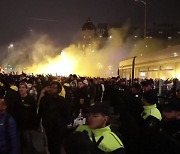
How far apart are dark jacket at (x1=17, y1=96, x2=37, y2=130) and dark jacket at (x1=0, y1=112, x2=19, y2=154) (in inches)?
62.7

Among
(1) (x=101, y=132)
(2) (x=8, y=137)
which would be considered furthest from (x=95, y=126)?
(2) (x=8, y=137)

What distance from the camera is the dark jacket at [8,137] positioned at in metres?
5.59

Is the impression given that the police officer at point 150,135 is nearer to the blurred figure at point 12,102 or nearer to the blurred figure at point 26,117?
the blurred figure at point 26,117

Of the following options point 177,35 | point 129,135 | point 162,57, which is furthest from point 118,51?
point 129,135

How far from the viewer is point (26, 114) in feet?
24.1

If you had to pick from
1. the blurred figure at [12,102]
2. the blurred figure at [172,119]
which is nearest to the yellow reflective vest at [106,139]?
the blurred figure at [172,119]

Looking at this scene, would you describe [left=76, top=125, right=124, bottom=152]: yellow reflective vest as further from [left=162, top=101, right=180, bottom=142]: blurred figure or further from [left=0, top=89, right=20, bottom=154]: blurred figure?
[left=0, top=89, right=20, bottom=154]: blurred figure

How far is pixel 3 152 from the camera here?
→ 5.61m

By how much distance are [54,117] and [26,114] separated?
2.20 ft

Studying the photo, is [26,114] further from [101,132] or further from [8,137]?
[101,132]

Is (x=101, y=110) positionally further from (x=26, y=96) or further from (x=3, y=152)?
(x=26, y=96)

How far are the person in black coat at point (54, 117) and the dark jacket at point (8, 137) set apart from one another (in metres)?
1.28

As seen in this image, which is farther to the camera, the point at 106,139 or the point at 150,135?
the point at 150,135

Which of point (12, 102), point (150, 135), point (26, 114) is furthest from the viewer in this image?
point (26, 114)
